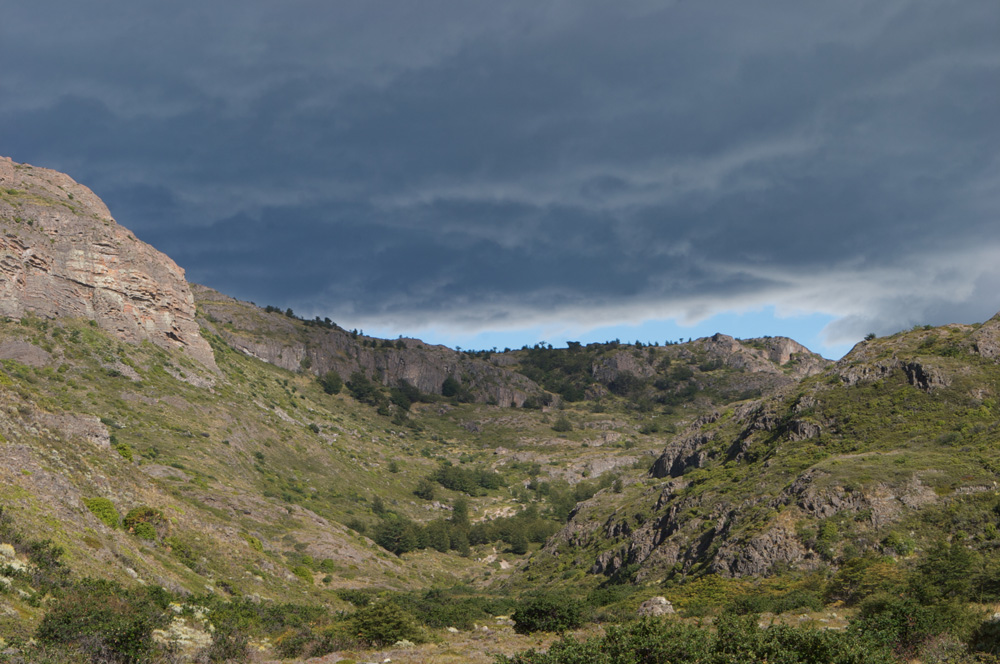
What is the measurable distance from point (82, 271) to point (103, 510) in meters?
80.1

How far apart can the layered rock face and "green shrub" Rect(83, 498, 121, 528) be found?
68.3m

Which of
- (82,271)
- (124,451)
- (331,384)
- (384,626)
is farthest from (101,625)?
(331,384)

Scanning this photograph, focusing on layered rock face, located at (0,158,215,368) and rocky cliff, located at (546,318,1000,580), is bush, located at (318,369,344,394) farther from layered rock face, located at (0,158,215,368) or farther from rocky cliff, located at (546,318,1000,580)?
rocky cliff, located at (546,318,1000,580)

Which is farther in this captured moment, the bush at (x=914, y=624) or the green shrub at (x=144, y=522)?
the green shrub at (x=144, y=522)

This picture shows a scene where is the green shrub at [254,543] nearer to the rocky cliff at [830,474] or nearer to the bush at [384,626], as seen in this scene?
the bush at [384,626]

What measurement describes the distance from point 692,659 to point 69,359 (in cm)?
9632

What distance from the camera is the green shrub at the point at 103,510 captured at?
3822 centimetres

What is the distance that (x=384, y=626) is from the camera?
110ft

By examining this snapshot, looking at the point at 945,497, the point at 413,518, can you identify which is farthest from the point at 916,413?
the point at 413,518

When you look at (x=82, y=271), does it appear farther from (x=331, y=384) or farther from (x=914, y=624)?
(x=914, y=624)

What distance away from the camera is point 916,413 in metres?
61.5

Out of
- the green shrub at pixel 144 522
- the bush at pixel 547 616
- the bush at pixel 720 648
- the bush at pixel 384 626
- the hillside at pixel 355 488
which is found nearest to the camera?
the bush at pixel 720 648

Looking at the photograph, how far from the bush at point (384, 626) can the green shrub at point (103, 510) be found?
17215 mm

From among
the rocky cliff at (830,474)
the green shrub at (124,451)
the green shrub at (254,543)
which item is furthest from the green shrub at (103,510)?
the rocky cliff at (830,474)
